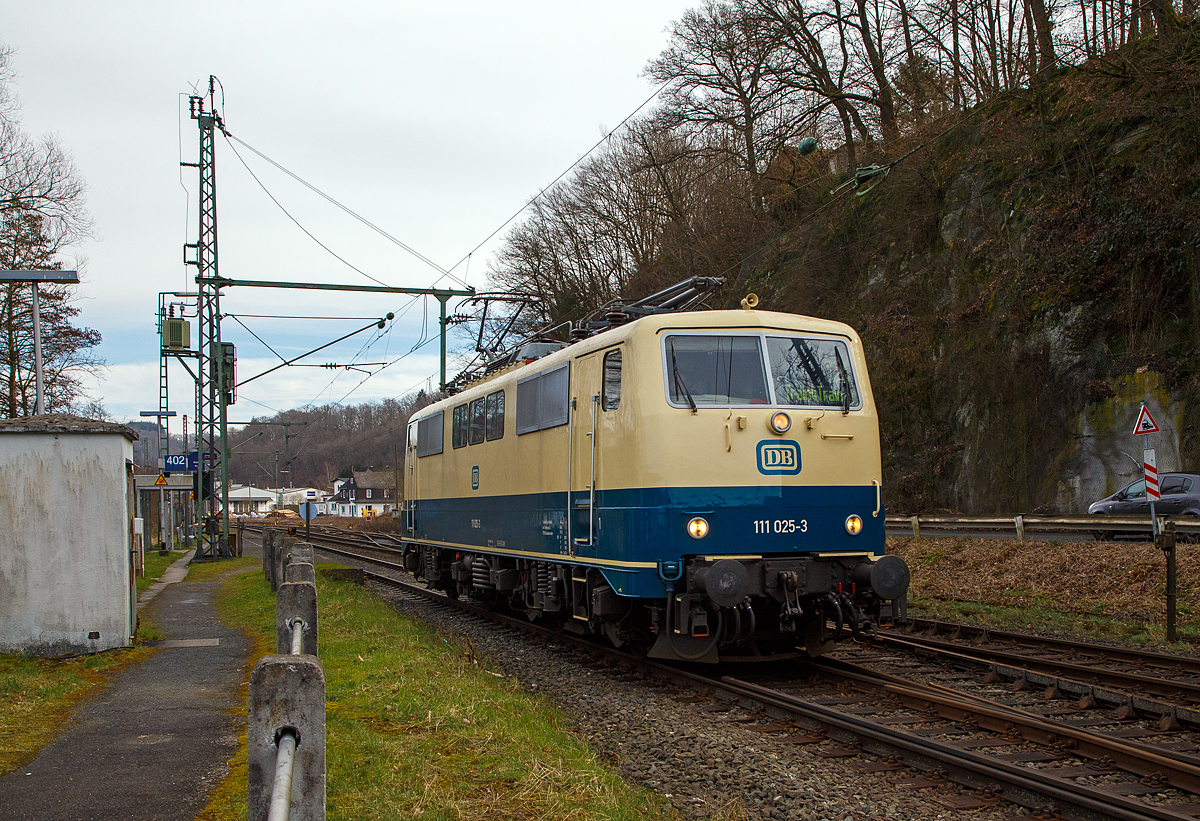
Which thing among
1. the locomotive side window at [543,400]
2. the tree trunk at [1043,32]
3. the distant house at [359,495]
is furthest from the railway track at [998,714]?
the distant house at [359,495]

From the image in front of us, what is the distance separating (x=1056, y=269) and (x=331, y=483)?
4865 inches

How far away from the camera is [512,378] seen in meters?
13.0

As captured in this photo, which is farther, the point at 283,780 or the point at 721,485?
the point at 721,485

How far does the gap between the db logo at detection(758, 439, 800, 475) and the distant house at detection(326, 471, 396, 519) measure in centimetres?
10970

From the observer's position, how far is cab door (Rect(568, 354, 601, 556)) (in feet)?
33.3

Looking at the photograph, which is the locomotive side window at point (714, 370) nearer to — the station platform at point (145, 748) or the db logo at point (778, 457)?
the db logo at point (778, 457)

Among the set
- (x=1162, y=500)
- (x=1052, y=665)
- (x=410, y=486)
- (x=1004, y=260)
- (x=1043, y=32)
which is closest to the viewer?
(x=1052, y=665)

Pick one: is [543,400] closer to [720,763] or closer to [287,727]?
[720,763]

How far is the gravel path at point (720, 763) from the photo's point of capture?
5.89m

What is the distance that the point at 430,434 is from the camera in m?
17.4

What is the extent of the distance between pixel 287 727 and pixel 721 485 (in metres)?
6.00

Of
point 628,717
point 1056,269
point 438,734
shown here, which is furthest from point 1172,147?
point 438,734

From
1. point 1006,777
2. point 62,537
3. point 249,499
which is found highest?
point 62,537

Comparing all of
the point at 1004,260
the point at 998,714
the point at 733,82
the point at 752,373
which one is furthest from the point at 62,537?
the point at 733,82
